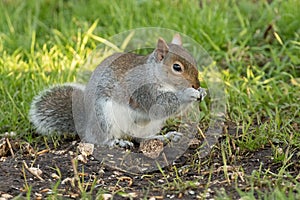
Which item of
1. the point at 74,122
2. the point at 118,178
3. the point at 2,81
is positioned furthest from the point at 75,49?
the point at 118,178

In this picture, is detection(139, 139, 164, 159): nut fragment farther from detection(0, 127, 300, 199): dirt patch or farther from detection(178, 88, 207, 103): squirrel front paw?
detection(178, 88, 207, 103): squirrel front paw

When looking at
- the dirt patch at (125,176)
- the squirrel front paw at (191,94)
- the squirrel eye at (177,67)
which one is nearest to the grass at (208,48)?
the dirt patch at (125,176)

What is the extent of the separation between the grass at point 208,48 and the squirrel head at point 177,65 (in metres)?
0.33

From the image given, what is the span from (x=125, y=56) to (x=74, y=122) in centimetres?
41

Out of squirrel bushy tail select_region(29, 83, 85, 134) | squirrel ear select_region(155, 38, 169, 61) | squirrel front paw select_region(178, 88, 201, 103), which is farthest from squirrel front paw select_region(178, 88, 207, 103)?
squirrel bushy tail select_region(29, 83, 85, 134)

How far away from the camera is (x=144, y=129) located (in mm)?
3164

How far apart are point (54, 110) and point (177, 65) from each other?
75 cm

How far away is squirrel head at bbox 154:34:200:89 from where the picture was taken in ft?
9.50

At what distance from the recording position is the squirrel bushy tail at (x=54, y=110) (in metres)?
3.28

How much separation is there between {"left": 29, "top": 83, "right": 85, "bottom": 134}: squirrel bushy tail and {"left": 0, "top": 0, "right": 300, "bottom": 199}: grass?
0.10m

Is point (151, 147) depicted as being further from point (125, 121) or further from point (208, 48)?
point (208, 48)

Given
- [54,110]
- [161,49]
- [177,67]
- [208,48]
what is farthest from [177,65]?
[208,48]

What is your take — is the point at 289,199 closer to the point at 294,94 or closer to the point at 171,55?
the point at 171,55

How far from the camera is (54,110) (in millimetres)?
3326
